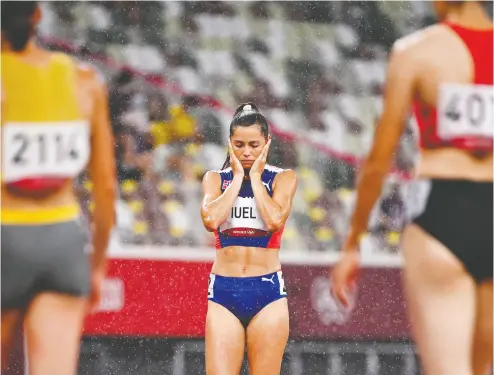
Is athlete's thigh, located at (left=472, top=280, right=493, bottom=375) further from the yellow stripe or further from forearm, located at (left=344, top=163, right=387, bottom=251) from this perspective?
the yellow stripe

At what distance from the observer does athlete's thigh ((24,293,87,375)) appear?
3352 mm

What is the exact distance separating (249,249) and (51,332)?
170cm

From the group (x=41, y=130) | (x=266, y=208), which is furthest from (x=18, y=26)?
(x=266, y=208)

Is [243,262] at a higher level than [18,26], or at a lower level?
lower

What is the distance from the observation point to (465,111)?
3.38 meters

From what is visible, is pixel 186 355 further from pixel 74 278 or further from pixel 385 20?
pixel 74 278

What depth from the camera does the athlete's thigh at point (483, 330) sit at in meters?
3.30

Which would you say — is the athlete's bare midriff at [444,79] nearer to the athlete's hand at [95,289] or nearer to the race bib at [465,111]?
the race bib at [465,111]

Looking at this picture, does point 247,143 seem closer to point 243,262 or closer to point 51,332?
point 243,262

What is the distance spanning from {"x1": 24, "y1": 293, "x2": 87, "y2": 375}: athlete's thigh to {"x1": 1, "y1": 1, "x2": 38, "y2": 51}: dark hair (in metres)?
0.85

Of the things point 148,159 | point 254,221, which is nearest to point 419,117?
point 254,221

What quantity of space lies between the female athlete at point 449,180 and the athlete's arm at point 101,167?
93 centimetres

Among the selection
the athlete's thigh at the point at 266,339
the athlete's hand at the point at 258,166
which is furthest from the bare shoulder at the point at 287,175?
→ the athlete's thigh at the point at 266,339

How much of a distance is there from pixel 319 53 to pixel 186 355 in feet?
8.59
